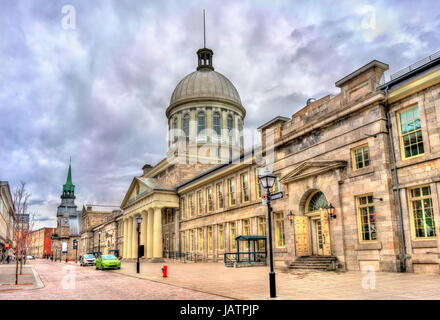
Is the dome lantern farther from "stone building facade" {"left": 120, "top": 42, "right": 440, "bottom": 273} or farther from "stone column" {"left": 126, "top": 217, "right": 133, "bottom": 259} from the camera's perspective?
"stone building facade" {"left": 120, "top": 42, "right": 440, "bottom": 273}

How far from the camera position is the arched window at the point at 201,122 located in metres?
65.5

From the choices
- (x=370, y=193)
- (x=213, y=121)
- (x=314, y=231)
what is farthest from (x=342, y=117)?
(x=213, y=121)

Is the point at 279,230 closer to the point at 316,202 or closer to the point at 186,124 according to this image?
the point at 316,202

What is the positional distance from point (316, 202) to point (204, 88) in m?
45.0

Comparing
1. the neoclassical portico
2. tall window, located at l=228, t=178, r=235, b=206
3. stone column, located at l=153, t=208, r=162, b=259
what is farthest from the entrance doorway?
stone column, located at l=153, t=208, r=162, b=259

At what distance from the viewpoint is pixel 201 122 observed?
6600cm

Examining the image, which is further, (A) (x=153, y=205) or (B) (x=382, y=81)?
(A) (x=153, y=205)

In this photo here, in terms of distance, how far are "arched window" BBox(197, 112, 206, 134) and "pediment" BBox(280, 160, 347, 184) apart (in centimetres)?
3942

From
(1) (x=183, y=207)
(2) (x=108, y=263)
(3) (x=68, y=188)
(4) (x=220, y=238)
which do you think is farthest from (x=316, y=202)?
(3) (x=68, y=188)

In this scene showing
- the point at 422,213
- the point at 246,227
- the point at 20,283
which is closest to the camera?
the point at 422,213

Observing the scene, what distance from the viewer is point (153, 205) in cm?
5188

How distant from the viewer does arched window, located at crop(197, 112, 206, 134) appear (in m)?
65.5
